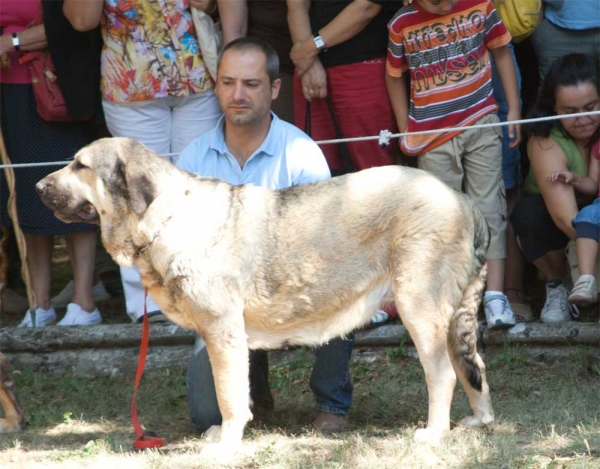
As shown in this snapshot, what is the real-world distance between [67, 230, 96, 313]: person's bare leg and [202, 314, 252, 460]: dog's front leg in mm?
2560

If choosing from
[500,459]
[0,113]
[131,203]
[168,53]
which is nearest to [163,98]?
[168,53]

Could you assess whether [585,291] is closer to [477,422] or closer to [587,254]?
[587,254]

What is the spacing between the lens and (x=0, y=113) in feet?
24.1

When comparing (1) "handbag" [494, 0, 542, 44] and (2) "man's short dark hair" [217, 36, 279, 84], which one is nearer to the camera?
(2) "man's short dark hair" [217, 36, 279, 84]

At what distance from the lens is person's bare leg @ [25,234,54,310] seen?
7586 millimetres

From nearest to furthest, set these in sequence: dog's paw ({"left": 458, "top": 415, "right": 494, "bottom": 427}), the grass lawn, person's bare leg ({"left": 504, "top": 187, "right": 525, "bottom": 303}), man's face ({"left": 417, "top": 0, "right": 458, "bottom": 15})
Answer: the grass lawn
dog's paw ({"left": 458, "top": 415, "right": 494, "bottom": 427})
man's face ({"left": 417, "top": 0, "right": 458, "bottom": 15})
person's bare leg ({"left": 504, "top": 187, "right": 525, "bottom": 303})

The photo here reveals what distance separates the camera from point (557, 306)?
6961mm

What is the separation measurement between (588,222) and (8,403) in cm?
367

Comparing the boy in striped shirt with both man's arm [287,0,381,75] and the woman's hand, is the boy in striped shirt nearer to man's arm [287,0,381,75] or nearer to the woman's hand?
man's arm [287,0,381,75]

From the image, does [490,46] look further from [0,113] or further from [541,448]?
[0,113]

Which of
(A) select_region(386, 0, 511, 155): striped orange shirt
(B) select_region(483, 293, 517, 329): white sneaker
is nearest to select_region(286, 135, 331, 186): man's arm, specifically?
(A) select_region(386, 0, 511, 155): striped orange shirt

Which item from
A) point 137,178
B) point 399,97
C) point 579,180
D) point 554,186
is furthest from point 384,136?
point 137,178

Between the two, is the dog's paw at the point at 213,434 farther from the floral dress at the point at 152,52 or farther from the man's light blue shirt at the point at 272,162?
the floral dress at the point at 152,52

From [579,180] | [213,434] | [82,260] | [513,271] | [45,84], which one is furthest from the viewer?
[82,260]
